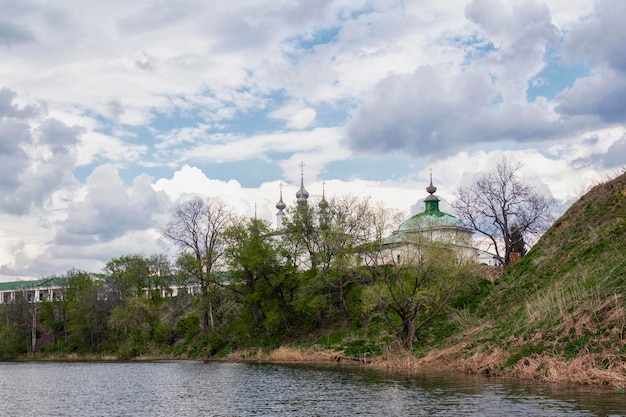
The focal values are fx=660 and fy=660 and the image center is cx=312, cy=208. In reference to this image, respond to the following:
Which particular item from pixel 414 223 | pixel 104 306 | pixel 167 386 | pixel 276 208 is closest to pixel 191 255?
pixel 104 306

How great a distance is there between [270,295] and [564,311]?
4454 centimetres

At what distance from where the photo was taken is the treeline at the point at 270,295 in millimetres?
50750

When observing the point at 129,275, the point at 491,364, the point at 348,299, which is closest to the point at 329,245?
the point at 348,299

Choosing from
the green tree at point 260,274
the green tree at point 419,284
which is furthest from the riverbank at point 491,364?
the green tree at point 260,274

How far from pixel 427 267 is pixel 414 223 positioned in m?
7.00

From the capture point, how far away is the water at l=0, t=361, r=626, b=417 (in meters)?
22.8

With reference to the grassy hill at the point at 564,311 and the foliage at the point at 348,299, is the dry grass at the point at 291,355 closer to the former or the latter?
the foliage at the point at 348,299

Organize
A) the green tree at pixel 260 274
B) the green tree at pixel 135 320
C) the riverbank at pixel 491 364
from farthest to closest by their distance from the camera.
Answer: the green tree at pixel 135 320, the green tree at pixel 260 274, the riverbank at pixel 491 364

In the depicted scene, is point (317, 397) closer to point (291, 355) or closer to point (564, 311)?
point (564, 311)

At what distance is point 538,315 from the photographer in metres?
35.3

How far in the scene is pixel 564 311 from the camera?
33.1 m

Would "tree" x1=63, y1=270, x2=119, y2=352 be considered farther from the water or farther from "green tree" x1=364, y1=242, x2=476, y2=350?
"green tree" x1=364, y1=242, x2=476, y2=350

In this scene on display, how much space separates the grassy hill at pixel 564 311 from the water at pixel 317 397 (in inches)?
65.5

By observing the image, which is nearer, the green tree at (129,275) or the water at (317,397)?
the water at (317,397)
